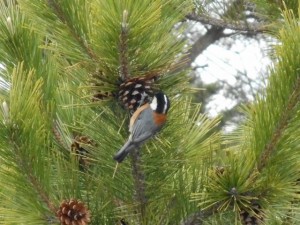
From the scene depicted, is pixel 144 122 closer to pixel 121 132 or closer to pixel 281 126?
pixel 121 132

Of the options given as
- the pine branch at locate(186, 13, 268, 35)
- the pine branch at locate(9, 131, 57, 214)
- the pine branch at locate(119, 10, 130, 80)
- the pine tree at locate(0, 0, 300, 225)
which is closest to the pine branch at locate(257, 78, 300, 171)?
the pine tree at locate(0, 0, 300, 225)

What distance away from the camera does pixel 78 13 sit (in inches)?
51.3

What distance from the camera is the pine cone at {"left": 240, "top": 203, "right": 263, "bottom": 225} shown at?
1.30 metres

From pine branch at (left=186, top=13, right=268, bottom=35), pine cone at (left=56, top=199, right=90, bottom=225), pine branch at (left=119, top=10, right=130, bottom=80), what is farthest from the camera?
pine branch at (left=186, top=13, right=268, bottom=35)

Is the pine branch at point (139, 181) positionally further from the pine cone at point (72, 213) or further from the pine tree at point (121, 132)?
the pine cone at point (72, 213)

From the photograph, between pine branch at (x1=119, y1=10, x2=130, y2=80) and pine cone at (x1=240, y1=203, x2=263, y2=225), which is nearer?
pine branch at (x1=119, y1=10, x2=130, y2=80)

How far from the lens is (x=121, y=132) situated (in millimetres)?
1378

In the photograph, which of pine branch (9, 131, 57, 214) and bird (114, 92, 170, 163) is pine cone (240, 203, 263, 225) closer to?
bird (114, 92, 170, 163)

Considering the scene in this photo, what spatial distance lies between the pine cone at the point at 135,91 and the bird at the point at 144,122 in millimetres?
19

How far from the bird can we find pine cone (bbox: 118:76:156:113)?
19mm

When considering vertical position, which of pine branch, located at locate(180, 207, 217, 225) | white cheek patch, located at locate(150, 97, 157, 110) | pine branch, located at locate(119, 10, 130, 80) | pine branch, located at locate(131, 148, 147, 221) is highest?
pine branch, located at locate(119, 10, 130, 80)

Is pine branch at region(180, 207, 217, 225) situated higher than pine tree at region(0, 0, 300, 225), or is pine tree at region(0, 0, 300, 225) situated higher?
pine tree at region(0, 0, 300, 225)

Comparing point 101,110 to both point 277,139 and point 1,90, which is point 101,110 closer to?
point 1,90

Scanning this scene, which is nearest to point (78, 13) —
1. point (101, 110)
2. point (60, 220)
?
point (101, 110)
